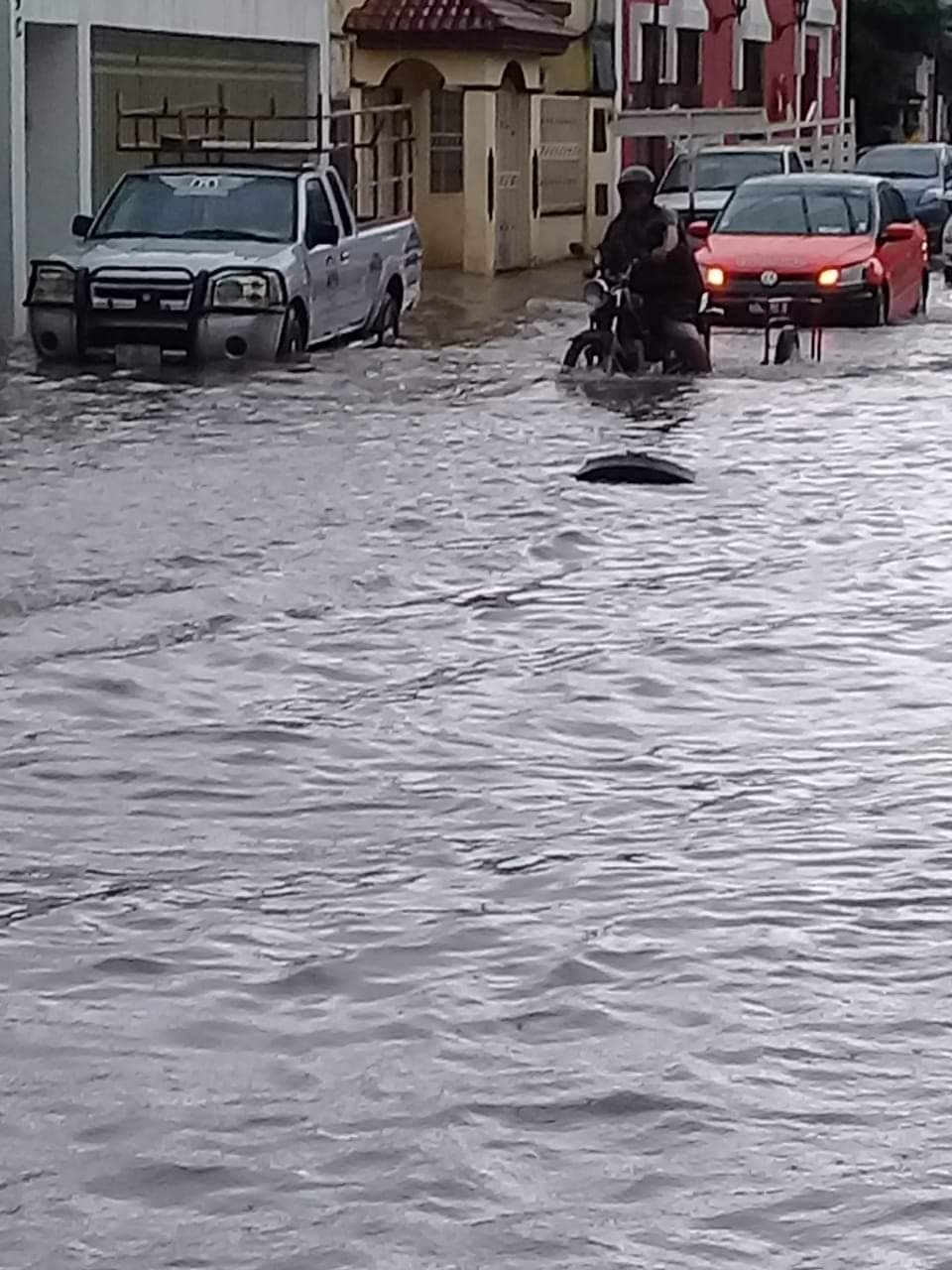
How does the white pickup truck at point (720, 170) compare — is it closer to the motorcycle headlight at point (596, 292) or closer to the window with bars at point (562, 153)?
the window with bars at point (562, 153)

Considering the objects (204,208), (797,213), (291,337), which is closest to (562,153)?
(797,213)

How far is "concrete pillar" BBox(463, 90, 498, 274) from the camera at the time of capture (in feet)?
126

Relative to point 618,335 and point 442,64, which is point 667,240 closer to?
point 618,335

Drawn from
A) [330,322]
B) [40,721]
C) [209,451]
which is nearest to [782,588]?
[40,721]

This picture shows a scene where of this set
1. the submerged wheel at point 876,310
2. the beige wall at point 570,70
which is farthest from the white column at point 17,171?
the beige wall at point 570,70

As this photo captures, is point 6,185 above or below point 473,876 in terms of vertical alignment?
above

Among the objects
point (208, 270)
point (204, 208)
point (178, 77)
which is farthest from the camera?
point (178, 77)

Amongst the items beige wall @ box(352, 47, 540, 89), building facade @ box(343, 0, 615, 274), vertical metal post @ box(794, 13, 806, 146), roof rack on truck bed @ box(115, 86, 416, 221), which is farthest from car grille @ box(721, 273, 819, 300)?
vertical metal post @ box(794, 13, 806, 146)

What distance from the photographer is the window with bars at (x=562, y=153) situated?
137 feet

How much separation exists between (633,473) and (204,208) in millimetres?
7971

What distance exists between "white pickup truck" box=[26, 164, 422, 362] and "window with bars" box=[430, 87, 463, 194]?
15140 mm

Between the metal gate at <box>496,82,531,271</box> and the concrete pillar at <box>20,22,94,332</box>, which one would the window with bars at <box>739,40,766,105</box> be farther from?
the concrete pillar at <box>20,22,94,332</box>

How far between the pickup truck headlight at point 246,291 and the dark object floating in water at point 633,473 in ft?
20.7

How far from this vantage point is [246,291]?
21.6 metres
